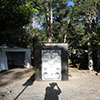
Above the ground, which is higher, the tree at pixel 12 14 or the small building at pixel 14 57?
the tree at pixel 12 14

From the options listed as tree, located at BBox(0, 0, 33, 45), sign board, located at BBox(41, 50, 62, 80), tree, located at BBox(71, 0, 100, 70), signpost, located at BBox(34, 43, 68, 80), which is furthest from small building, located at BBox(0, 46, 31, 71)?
tree, located at BBox(71, 0, 100, 70)

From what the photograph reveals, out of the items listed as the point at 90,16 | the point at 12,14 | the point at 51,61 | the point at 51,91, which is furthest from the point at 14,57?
the point at 51,91

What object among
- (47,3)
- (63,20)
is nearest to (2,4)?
(47,3)

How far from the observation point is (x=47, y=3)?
16.2 meters

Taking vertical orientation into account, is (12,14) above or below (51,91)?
above

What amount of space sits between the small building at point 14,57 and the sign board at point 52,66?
7015 millimetres

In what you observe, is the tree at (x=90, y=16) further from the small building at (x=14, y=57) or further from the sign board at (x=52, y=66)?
the small building at (x=14, y=57)

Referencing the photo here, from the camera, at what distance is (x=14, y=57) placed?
716 inches

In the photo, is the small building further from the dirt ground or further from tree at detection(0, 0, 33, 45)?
the dirt ground

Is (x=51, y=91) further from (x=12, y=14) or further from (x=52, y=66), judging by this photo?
(x=12, y=14)

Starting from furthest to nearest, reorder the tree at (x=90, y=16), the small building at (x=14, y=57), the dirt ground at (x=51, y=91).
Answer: the small building at (x=14, y=57) → the tree at (x=90, y=16) → the dirt ground at (x=51, y=91)

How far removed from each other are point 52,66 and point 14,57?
39.6 ft

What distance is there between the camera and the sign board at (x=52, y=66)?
752cm

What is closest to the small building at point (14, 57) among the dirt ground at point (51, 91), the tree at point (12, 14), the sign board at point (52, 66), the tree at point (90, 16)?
the tree at point (12, 14)
